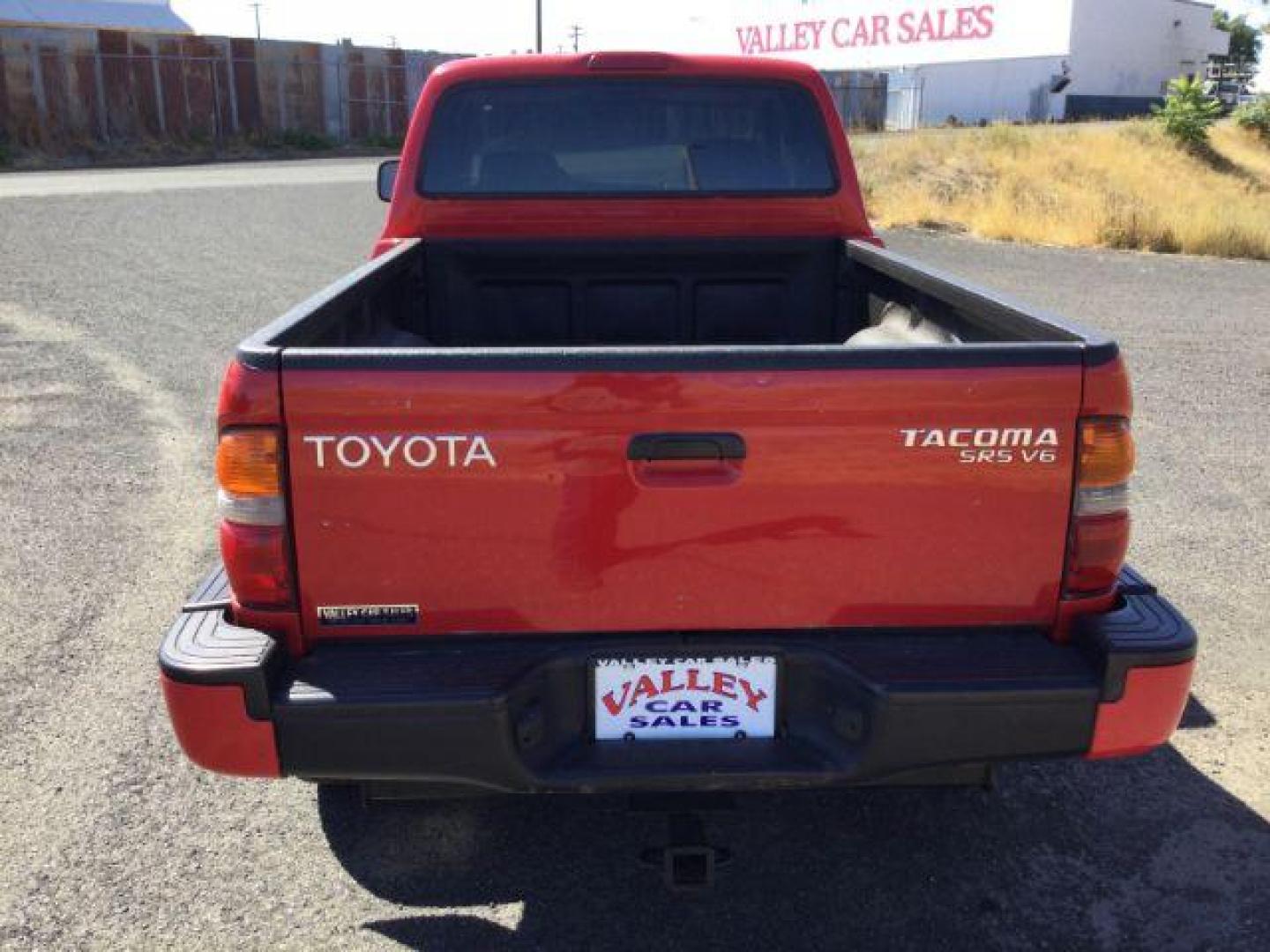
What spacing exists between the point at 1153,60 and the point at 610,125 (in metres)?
60.1

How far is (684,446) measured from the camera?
2234mm

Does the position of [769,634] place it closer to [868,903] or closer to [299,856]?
[868,903]

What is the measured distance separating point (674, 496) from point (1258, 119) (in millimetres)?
37791

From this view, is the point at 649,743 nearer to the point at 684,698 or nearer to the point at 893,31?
the point at 684,698

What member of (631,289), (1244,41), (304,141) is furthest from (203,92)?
(1244,41)

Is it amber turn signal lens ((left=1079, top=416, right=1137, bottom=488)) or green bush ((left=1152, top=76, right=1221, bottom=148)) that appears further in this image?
green bush ((left=1152, top=76, right=1221, bottom=148))

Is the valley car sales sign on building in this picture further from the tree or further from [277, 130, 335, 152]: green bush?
the tree

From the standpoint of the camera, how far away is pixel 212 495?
560cm

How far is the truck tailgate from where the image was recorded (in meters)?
2.20

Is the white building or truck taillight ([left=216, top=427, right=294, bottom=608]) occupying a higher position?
the white building

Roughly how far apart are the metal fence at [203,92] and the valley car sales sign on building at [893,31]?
15.8 m

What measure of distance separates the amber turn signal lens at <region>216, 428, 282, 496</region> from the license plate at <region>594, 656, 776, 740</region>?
29.9 inches

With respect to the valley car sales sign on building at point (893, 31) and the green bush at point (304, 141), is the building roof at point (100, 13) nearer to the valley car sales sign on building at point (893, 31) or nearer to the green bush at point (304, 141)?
the green bush at point (304, 141)

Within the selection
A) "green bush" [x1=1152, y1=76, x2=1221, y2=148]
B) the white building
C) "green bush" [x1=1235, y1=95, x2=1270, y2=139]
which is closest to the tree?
the white building
